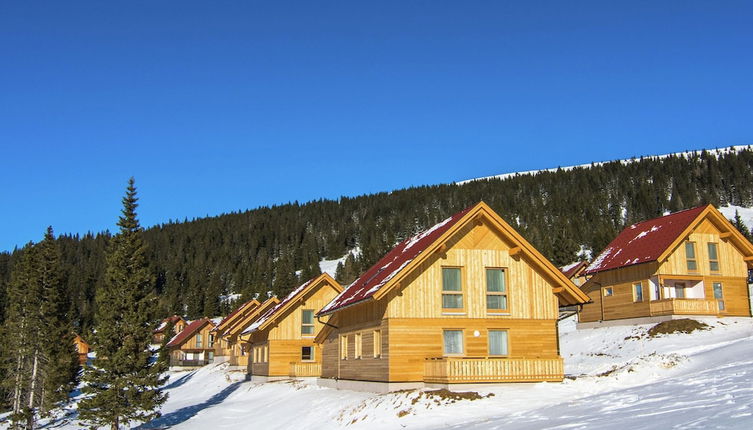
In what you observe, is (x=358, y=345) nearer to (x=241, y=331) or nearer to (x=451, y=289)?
(x=451, y=289)

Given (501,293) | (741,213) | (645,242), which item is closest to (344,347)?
(501,293)

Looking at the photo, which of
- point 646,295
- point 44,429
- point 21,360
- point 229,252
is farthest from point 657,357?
point 229,252

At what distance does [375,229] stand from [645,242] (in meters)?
130

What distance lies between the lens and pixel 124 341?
3188 cm

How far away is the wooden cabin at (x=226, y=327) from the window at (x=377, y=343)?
35904mm

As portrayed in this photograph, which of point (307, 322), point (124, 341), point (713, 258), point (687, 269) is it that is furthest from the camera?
point (307, 322)

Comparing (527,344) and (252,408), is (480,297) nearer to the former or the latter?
(527,344)

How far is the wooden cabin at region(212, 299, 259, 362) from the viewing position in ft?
222

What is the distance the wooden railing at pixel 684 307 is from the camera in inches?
1526

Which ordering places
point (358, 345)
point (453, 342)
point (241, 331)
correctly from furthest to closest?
point (241, 331) < point (358, 345) < point (453, 342)

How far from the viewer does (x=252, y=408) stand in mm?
34062

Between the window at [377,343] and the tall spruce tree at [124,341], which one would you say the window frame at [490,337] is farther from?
the tall spruce tree at [124,341]

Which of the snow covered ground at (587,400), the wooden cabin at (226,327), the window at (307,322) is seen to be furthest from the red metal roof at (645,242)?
the wooden cabin at (226,327)

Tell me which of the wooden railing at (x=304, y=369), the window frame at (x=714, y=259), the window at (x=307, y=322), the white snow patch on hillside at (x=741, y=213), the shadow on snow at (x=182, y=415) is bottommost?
the shadow on snow at (x=182, y=415)
